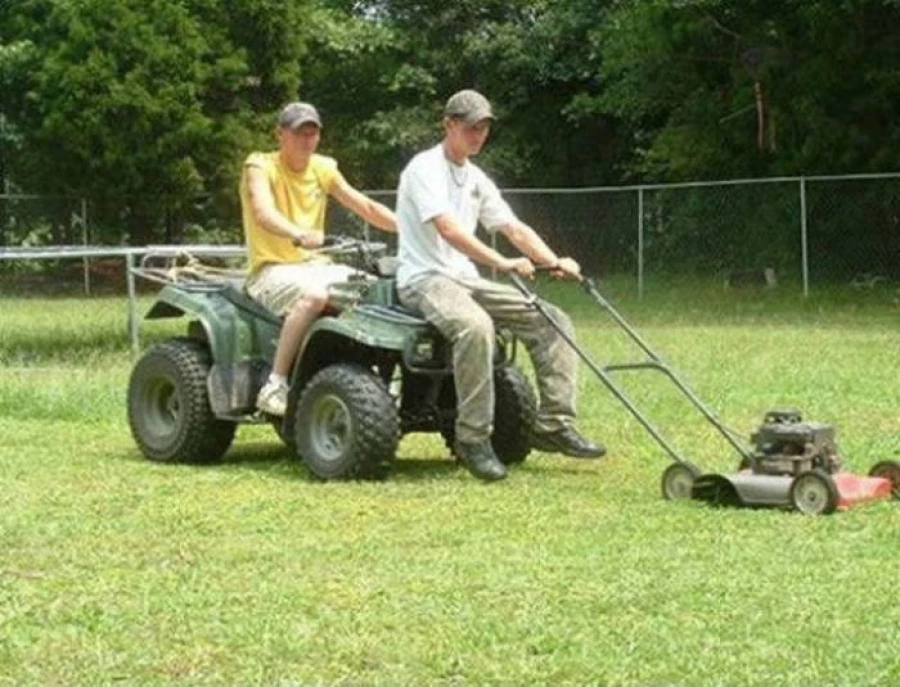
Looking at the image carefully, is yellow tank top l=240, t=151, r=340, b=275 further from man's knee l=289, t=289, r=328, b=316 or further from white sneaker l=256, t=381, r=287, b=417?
white sneaker l=256, t=381, r=287, b=417

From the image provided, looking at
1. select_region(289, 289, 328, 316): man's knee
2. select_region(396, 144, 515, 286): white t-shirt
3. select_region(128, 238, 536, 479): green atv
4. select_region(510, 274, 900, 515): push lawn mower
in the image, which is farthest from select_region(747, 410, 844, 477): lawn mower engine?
select_region(289, 289, 328, 316): man's knee

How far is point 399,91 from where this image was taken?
35000mm

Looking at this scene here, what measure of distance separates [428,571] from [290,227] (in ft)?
10.2

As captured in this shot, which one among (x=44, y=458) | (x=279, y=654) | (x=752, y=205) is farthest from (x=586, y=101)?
(x=279, y=654)

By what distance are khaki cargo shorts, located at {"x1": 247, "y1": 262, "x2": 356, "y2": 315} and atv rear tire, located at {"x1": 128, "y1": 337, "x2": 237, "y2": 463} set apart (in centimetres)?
48

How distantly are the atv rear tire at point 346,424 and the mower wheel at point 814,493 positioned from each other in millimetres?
1870

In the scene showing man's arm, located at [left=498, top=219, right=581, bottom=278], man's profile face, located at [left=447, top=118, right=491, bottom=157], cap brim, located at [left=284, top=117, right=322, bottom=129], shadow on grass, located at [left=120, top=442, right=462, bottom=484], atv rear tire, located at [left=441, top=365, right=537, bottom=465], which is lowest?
shadow on grass, located at [left=120, top=442, right=462, bottom=484]

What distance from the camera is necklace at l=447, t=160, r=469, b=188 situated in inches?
356

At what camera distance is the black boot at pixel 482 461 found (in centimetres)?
870

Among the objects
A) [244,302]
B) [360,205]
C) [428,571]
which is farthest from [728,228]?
[428,571]

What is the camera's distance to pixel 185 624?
18.5 ft

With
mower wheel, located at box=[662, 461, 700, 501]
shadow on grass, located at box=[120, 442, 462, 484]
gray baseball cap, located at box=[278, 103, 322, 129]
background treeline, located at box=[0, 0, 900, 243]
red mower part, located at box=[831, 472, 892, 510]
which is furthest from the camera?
background treeline, located at box=[0, 0, 900, 243]

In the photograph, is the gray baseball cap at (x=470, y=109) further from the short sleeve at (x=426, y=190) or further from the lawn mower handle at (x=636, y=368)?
the lawn mower handle at (x=636, y=368)

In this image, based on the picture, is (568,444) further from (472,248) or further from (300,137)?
(300,137)
